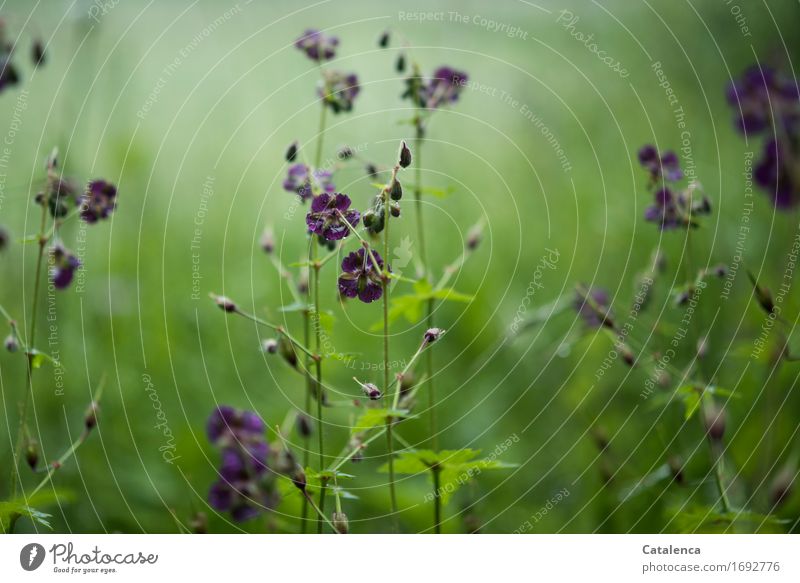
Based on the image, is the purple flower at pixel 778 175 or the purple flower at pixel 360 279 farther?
the purple flower at pixel 778 175

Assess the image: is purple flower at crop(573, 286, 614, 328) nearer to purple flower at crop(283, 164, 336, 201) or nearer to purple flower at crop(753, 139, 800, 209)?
purple flower at crop(753, 139, 800, 209)

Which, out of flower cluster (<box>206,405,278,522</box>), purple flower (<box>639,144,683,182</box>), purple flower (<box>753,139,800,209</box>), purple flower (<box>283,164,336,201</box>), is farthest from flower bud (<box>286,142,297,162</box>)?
purple flower (<box>753,139,800,209</box>)

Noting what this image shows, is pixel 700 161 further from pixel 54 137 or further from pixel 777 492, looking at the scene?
pixel 54 137

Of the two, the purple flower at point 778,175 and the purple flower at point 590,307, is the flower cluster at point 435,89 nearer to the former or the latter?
the purple flower at point 590,307

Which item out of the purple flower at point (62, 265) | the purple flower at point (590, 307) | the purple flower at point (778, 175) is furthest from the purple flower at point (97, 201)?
the purple flower at point (778, 175)

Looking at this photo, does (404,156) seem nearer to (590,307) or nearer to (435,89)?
(435,89)

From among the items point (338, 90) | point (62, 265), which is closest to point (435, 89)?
point (338, 90)

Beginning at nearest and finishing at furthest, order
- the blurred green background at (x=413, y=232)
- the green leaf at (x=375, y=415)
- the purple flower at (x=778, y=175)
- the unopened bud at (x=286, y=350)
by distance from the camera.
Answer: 1. the green leaf at (x=375, y=415)
2. the unopened bud at (x=286, y=350)
3. the purple flower at (x=778, y=175)
4. the blurred green background at (x=413, y=232)

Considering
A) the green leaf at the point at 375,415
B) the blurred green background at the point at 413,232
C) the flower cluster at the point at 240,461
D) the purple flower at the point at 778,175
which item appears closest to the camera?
the green leaf at the point at 375,415
